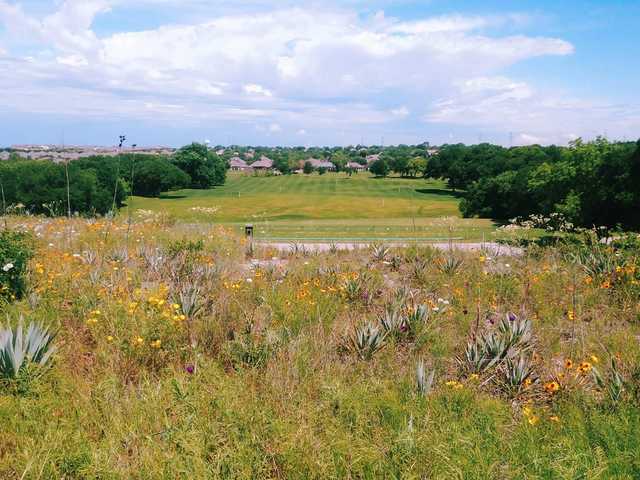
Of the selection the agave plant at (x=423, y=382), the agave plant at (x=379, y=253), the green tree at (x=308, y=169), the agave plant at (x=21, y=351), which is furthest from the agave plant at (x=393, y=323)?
the green tree at (x=308, y=169)

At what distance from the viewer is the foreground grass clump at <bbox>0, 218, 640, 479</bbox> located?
335 cm

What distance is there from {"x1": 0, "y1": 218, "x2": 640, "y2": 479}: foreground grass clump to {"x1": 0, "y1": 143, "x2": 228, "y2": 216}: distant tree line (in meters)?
18.9

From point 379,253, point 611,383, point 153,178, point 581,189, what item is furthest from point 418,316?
point 153,178

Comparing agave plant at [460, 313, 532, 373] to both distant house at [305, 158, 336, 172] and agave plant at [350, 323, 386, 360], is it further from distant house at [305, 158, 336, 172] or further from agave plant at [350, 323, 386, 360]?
distant house at [305, 158, 336, 172]

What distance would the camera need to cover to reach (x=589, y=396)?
4223 millimetres

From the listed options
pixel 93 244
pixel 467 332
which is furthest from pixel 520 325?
pixel 93 244

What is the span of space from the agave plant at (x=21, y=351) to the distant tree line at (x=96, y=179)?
65.3 feet

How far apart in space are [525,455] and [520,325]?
2340 millimetres

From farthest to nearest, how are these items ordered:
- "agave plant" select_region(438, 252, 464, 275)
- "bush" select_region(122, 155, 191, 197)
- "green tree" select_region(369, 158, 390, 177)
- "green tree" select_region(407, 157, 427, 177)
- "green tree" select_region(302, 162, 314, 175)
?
"green tree" select_region(302, 162, 314, 175), "green tree" select_region(369, 158, 390, 177), "green tree" select_region(407, 157, 427, 177), "bush" select_region(122, 155, 191, 197), "agave plant" select_region(438, 252, 464, 275)

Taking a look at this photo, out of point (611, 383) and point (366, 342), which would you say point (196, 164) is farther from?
point (611, 383)

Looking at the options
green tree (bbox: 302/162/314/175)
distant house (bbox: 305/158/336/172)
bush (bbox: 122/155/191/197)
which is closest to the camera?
bush (bbox: 122/155/191/197)

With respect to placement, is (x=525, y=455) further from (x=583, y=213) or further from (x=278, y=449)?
(x=583, y=213)

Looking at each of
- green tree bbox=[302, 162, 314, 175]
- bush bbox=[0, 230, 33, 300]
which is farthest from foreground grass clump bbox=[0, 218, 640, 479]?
green tree bbox=[302, 162, 314, 175]

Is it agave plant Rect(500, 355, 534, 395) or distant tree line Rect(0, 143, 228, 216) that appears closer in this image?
agave plant Rect(500, 355, 534, 395)
